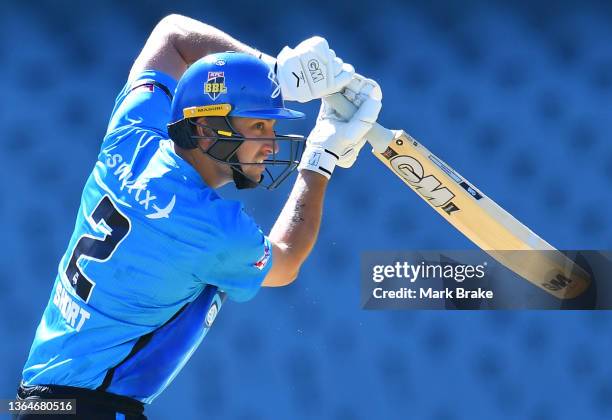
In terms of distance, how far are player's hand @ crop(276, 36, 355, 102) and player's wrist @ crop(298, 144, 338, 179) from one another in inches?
4.6

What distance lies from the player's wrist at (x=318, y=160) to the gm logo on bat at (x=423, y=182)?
0.38 m

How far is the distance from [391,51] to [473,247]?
676mm

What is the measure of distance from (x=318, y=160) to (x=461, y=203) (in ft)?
1.93

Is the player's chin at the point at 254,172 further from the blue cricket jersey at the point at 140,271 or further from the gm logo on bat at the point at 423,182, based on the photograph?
the gm logo on bat at the point at 423,182

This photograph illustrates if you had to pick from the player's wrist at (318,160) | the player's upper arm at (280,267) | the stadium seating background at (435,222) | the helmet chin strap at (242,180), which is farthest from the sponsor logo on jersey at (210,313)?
the stadium seating background at (435,222)

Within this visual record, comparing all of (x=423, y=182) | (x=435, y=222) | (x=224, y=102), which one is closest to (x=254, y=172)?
(x=224, y=102)

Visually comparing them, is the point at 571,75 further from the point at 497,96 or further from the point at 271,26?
the point at 271,26

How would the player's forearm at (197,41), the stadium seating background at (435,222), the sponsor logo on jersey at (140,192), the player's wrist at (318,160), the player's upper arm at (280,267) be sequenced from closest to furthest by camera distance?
1. the sponsor logo on jersey at (140,192)
2. the player's upper arm at (280,267)
3. the player's wrist at (318,160)
4. the player's forearm at (197,41)
5. the stadium seating background at (435,222)

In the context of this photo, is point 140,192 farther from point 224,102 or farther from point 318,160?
point 318,160

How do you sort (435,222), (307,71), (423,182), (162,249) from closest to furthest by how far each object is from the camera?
→ (162,249)
(307,71)
(423,182)
(435,222)

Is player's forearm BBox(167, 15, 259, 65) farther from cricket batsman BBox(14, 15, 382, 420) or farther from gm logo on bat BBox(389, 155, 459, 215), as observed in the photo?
gm logo on bat BBox(389, 155, 459, 215)

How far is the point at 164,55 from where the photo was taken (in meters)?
2.21

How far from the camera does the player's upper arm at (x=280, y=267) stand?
6.37 ft

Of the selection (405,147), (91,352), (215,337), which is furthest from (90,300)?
(215,337)
